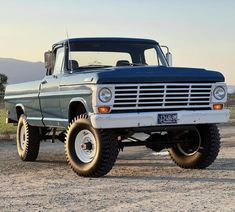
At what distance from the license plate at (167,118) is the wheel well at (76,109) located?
46.8 inches

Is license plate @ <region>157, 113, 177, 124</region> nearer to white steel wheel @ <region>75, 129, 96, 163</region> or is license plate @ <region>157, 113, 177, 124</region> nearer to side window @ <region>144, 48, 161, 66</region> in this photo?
white steel wheel @ <region>75, 129, 96, 163</region>

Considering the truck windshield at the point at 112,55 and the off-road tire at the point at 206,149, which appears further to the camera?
the truck windshield at the point at 112,55

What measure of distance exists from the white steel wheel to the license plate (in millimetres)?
1040

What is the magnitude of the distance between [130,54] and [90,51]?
0.80 m

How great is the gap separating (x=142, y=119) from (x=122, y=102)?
382mm

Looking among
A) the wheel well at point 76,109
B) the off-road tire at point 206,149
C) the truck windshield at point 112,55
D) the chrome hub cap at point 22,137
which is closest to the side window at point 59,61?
the truck windshield at point 112,55

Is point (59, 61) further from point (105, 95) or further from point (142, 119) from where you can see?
point (142, 119)

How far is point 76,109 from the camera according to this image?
9352 millimetres

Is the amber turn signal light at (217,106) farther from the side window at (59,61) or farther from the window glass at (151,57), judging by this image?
the side window at (59,61)

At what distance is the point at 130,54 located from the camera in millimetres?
10445

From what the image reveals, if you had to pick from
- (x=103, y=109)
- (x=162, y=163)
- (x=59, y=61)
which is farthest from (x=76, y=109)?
(x=162, y=163)

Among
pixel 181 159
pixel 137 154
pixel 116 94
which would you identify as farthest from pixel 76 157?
pixel 137 154

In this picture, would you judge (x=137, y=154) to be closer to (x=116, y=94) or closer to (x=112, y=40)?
(x=112, y=40)

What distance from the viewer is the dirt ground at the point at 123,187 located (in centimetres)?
646
